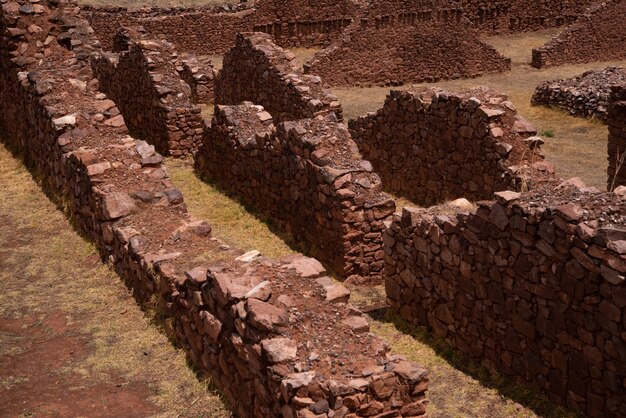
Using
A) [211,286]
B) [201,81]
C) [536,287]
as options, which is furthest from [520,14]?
[211,286]

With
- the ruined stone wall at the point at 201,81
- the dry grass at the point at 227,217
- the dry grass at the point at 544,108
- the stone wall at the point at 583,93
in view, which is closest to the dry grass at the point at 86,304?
the dry grass at the point at 227,217

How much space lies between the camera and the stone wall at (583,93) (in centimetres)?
2657

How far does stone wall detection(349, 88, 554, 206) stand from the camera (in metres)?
15.6

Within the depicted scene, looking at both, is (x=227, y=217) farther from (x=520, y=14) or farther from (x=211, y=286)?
(x=520, y=14)

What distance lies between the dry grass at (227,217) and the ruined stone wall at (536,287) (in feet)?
11.8

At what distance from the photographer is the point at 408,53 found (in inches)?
1330

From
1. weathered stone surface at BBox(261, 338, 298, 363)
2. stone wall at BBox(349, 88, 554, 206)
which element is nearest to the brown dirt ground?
weathered stone surface at BBox(261, 338, 298, 363)

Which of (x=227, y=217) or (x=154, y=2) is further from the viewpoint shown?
(x=154, y=2)

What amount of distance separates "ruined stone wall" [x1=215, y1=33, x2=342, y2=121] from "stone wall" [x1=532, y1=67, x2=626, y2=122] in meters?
9.18

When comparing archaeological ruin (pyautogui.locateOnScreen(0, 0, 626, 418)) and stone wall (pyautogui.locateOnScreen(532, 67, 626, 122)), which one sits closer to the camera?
archaeological ruin (pyautogui.locateOnScreen(0, 0, 626, 418))

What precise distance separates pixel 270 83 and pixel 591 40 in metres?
18.2

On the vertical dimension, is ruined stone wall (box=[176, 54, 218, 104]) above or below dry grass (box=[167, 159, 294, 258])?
above

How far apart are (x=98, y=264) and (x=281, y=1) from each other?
28951 mm

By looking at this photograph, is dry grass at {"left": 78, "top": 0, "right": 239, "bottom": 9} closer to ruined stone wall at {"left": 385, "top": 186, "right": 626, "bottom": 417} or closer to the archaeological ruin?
the archaeological ruin
